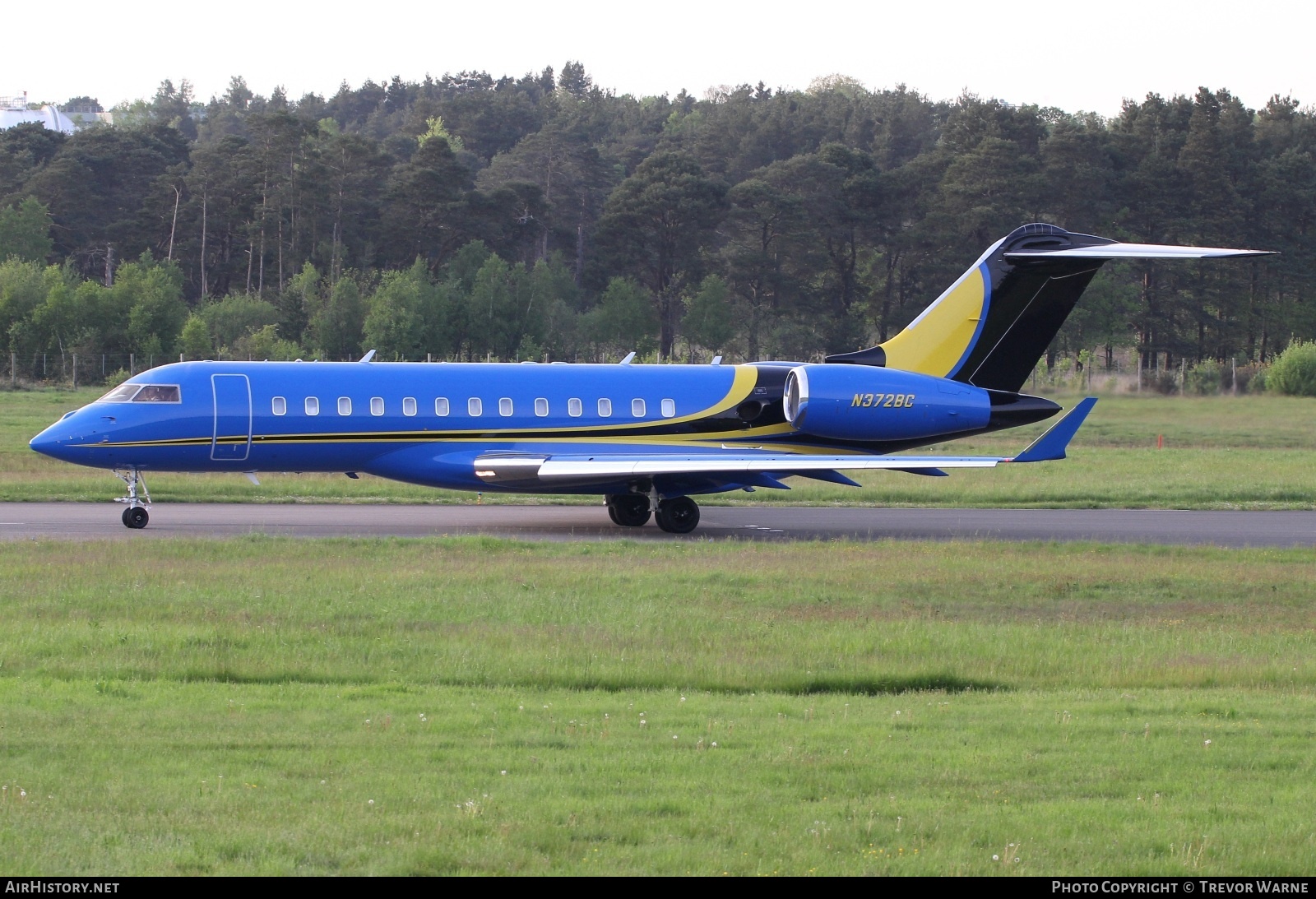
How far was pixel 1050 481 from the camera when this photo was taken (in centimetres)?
3219

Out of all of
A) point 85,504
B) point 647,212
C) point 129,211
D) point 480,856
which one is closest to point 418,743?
point 480,856

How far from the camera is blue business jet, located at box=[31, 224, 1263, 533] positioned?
22000mm

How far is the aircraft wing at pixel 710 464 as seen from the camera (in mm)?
21812

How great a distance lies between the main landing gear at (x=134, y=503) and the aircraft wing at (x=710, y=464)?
5482mm

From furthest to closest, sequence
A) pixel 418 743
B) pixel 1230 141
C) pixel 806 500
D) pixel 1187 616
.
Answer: pixel 1230 141
pixel 806 500
pixel 1187 616
pixel 418 743

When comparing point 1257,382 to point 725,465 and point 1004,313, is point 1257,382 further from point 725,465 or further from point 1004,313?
point 725,465

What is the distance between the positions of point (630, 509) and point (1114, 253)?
9.64 m

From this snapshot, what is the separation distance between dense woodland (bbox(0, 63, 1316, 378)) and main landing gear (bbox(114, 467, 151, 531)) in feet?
132

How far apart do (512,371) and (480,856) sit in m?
17.7

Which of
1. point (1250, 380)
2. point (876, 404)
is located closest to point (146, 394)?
point (876, 404)

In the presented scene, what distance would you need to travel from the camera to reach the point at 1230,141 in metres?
74.2

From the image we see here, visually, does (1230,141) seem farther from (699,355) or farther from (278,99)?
(278,99)

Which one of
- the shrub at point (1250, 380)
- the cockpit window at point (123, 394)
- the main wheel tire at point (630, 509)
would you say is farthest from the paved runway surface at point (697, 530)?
the shrub at point (1250, 380)

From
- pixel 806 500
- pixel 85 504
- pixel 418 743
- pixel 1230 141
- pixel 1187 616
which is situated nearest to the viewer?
pixel 418 743
